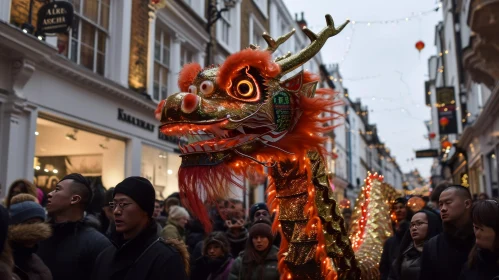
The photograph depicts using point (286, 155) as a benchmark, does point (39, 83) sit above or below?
above

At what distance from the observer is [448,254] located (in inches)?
133

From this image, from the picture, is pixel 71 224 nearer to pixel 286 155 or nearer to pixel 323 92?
pixel 286 155

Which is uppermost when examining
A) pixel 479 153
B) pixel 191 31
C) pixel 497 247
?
pixel 191 31

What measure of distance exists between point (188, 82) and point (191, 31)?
13165 mm

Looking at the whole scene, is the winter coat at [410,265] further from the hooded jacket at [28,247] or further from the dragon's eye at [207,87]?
the hooded jacket at [28,247]

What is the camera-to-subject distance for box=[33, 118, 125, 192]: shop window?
10008 mm

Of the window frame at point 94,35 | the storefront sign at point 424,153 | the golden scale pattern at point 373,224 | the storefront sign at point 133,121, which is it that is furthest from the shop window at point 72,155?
the storefront sign at point 424,153

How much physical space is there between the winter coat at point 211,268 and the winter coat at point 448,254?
235cm

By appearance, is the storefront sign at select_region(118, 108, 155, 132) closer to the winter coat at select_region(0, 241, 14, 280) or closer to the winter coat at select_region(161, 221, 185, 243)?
the winter coat at select_region(161, 221, 185, 243)

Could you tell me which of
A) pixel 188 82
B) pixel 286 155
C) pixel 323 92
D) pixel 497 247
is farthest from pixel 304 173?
pixel 497 247

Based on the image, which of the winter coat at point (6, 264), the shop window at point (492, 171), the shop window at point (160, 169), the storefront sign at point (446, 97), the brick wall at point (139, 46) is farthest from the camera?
the storefront sign at point (446, 97)

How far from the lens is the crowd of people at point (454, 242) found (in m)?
2.83

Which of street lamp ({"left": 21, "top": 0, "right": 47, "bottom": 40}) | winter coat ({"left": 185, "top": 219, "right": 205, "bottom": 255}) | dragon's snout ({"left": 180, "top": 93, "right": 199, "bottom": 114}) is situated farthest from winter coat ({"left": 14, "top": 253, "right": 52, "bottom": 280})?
street lamp ({"left": 21, "top": 0, "right": 47, "bottom": 40})

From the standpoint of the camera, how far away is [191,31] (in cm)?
1557
